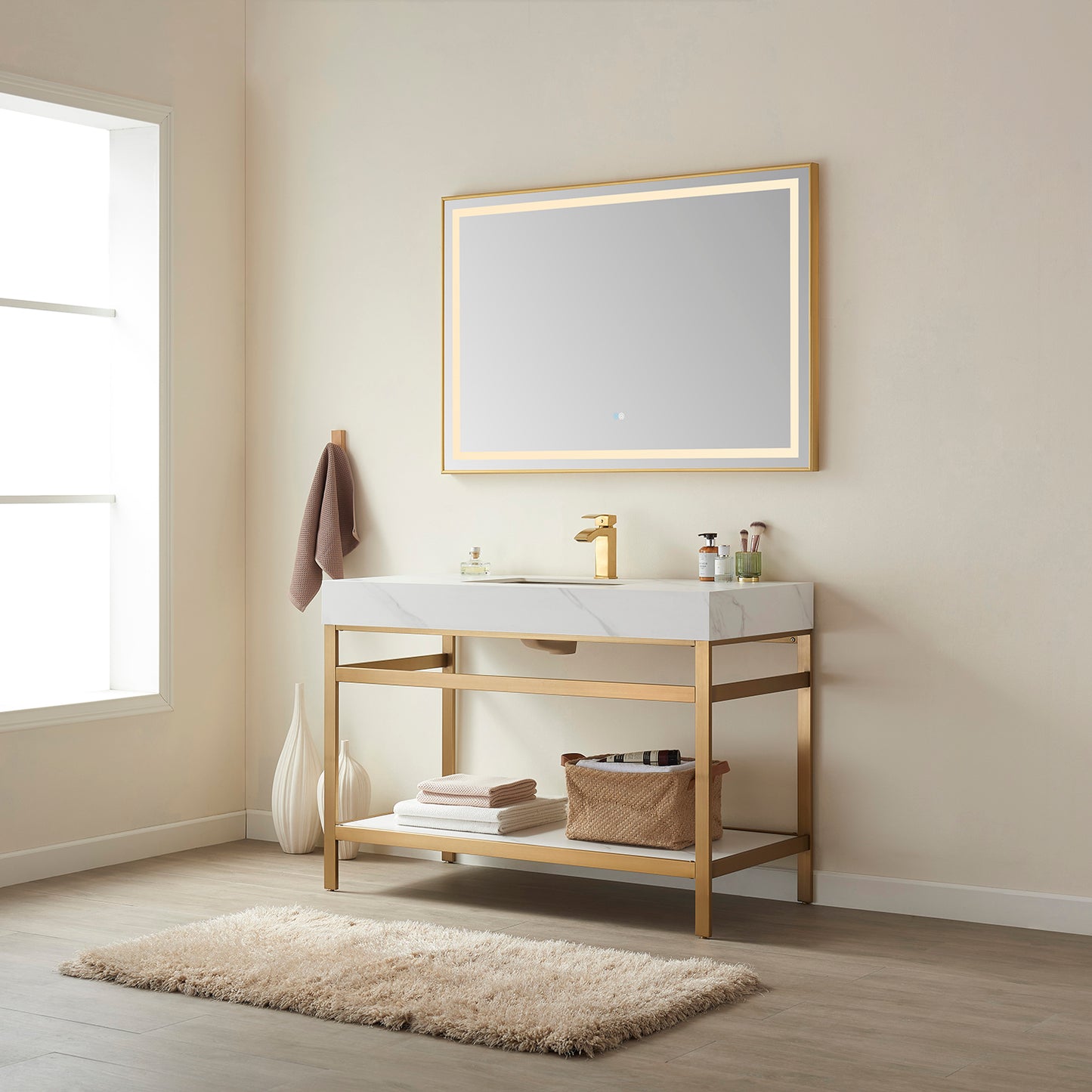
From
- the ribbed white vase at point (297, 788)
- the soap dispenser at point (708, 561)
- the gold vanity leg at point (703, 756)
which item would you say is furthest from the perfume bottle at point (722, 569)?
the ribbed white vase at point (297, 788)

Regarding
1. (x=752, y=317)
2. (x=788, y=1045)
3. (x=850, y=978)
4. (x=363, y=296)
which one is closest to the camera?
(x=788, y=1045)

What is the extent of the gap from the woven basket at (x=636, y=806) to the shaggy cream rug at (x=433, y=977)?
371mm

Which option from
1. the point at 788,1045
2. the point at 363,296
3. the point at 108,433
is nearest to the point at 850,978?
the point at 788,1045

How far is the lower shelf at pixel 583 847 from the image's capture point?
359 centimetres

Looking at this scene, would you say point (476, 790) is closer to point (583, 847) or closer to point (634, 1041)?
point (583, 847)

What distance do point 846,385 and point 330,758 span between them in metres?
1.76

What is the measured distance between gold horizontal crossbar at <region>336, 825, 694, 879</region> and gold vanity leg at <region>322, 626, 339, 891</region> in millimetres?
40

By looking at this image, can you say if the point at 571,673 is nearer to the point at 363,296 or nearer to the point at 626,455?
the point at 626,455

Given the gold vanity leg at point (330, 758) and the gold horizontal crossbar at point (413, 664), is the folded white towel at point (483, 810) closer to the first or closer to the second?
the gold vanity leg at point (330, 758)

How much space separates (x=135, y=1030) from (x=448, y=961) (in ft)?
2.31

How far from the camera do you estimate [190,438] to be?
4.72m

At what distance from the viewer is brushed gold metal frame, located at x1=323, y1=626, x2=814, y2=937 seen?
3498 millimetres

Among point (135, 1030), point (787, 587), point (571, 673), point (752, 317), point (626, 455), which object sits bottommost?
point (135, 1030)

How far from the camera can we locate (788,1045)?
2783mm
